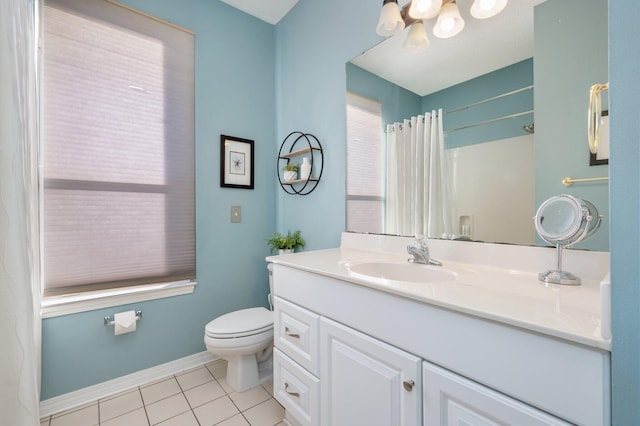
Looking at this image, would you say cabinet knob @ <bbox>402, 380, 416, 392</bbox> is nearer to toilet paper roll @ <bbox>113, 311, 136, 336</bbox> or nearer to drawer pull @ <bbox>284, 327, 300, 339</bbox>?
drawer pull @ <bbox>284, 327, 300, 339</bbox>

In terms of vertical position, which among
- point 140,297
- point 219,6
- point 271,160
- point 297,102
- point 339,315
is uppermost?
point 219,6

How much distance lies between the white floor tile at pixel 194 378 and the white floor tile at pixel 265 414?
442 mm

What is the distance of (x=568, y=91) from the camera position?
3.02 ft

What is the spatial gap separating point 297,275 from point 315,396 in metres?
0.48

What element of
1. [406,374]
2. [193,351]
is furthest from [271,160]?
[406,374]

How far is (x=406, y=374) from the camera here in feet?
2.61

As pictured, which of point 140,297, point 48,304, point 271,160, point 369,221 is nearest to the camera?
point 48,304

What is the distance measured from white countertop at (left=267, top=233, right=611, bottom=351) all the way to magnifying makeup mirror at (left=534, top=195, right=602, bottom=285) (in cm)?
5

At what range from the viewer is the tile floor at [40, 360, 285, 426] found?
4.55ft

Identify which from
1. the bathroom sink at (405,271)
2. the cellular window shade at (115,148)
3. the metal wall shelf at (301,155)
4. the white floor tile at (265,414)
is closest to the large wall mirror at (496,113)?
the bathroom sink at (405,271)

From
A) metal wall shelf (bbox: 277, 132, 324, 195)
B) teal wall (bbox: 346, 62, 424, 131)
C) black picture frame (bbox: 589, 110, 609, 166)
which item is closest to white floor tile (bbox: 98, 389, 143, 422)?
metal wall shelf (bbox: 277, 132, 324, 195)

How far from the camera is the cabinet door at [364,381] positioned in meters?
0.79

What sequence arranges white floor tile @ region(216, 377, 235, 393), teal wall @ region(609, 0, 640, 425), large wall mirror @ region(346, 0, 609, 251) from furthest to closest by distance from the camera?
white floor tile @ region(216, 377, 235, 393)
large wall mirror @ region(346, 0, 609, 251)
teal wall @ region(609, 0, 640, 425)

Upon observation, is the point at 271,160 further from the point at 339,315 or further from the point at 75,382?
the point at 75,382
